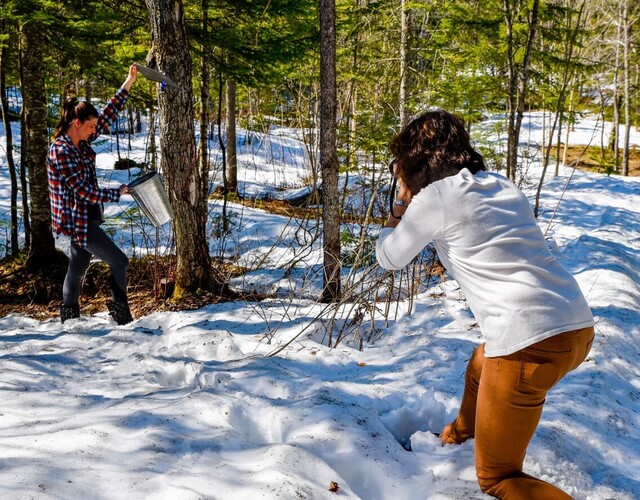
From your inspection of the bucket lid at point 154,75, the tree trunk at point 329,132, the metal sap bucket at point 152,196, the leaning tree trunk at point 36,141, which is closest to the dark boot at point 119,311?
the metal sap bucket at point 152,196

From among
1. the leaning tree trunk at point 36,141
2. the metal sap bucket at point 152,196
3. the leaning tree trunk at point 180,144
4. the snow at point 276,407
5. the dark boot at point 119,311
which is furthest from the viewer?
the leaning tree trunk at point 36,141

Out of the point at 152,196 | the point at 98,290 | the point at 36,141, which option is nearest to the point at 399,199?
the point at 152,196

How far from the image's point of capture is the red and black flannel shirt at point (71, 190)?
3869mm

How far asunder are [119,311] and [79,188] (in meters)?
1.18

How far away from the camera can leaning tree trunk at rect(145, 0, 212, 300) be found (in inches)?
168

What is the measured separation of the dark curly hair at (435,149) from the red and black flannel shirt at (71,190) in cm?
270

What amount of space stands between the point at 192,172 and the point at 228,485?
128 inches

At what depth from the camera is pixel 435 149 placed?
1980mm

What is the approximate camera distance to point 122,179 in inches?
520

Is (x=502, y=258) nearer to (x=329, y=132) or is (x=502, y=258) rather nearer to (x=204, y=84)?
(x=329, y=132)

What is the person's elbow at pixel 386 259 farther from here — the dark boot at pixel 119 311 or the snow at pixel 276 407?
the dark boot at pixel 119 311

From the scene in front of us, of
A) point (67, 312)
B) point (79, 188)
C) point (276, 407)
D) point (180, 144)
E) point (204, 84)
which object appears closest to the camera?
point (276, 407)

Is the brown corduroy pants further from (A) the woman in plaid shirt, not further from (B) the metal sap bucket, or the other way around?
(A) the woman in plaid shirt

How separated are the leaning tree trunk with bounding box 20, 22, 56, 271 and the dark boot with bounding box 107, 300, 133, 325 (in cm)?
234
